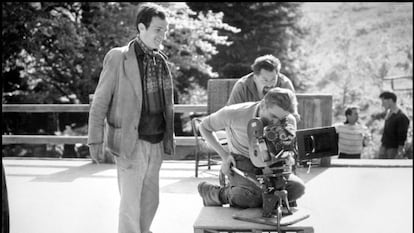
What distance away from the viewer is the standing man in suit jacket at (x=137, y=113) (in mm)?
3377

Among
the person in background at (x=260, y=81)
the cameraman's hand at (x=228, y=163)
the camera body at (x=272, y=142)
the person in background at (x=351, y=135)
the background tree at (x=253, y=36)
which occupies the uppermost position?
the background tree at (x=253, y=36)

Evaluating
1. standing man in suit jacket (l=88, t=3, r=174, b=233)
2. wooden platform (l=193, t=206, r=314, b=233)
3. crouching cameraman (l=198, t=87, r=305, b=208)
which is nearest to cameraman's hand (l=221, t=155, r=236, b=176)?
crouching cameraman (l=198, t=87, r=305, b=208)

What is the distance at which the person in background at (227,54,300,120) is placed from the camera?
4.18 metres

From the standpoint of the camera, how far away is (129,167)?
348cm

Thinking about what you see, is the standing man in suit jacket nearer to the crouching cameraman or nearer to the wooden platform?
the crouching cameraman

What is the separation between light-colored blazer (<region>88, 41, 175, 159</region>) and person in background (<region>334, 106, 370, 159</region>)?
4368 millimetres

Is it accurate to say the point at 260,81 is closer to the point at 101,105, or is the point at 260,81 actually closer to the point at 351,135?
the point at 101,105

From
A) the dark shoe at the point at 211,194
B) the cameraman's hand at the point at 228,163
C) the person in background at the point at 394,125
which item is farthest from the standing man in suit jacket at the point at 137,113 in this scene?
the person in background at the point at 394,125

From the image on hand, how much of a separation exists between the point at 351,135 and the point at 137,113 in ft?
15.0

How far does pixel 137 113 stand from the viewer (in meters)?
3.43

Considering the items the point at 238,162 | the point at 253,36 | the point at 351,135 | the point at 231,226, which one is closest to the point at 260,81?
the point at 238,162

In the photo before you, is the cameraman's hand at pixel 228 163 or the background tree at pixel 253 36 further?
the background tree at pixel 253 36

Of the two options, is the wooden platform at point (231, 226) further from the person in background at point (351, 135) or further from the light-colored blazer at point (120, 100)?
the person in background at point (351, 135)

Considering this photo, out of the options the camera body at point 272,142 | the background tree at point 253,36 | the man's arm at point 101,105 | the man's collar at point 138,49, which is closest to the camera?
the camera body at point 272,142
